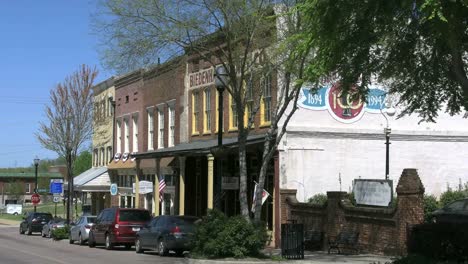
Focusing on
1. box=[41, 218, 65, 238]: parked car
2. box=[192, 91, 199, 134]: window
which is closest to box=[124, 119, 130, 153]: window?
box=[41, 218, 65, 238]: parked car

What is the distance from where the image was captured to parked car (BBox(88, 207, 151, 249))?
88.4 feet

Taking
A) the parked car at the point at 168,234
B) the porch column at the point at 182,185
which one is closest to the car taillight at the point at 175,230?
the parked car at the point at 168,234

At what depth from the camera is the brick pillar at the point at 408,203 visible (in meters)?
19.2

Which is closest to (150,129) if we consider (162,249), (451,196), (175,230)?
(162,249)

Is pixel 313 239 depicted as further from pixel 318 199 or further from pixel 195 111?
pixel 195 111

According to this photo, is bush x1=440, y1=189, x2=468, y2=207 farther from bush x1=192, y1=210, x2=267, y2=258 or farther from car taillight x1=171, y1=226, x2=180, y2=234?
car taillight x1=171, y1=226, x2=180, y2=234

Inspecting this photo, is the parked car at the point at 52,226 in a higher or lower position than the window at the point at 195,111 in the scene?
lower

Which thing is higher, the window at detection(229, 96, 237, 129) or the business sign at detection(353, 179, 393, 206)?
the window at detection(229, 96, 237, 129)

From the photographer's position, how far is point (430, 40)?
11602mm

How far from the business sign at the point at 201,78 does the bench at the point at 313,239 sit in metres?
11.2

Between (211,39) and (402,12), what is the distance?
10.7m

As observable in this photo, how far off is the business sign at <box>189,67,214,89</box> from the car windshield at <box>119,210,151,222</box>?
807cm

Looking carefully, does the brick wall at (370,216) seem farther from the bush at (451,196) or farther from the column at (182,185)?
the column at (182,185)

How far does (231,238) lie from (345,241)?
16.5 feet
